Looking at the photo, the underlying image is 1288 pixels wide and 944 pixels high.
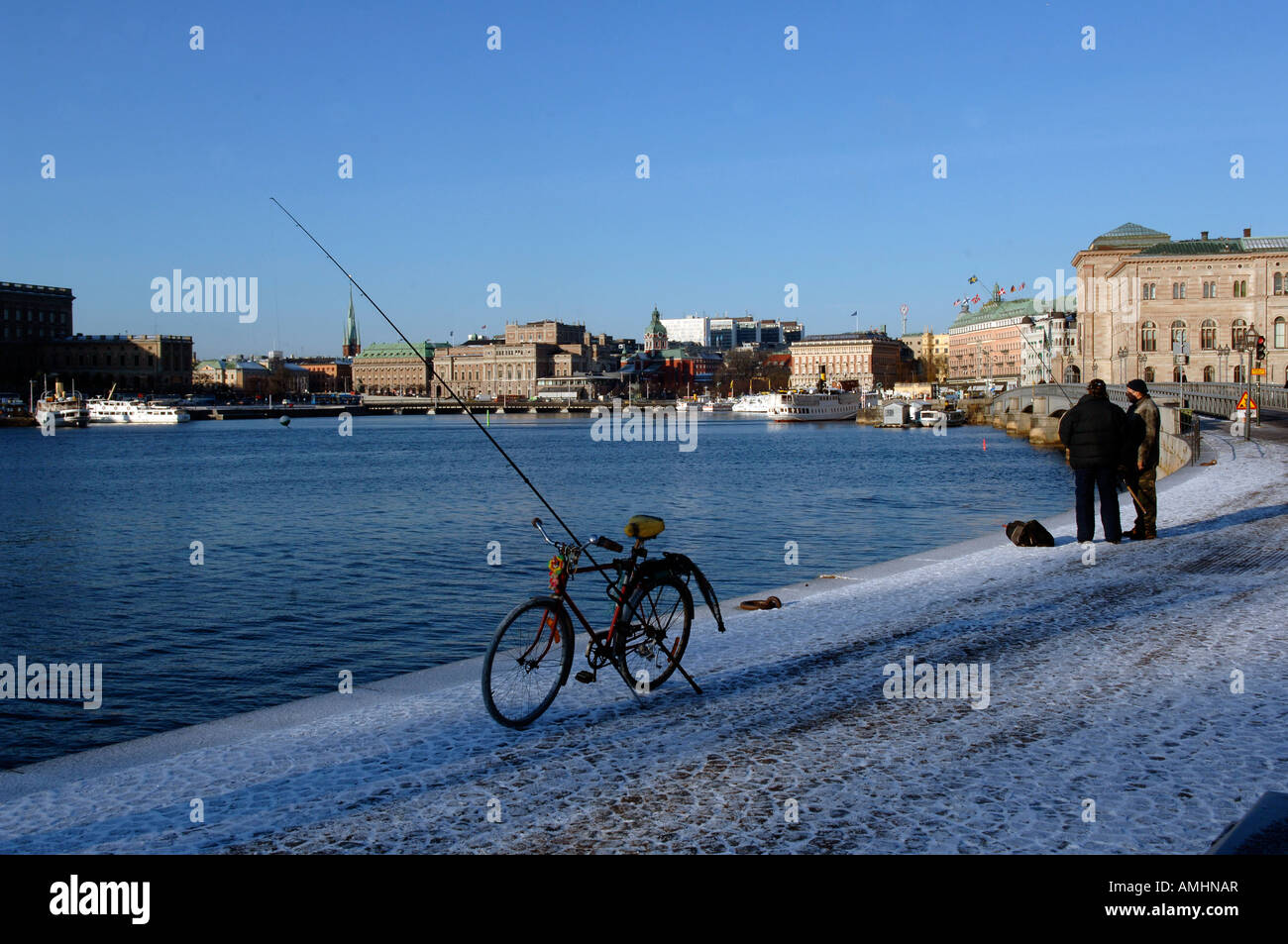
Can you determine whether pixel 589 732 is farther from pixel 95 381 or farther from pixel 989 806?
pixel 95 381

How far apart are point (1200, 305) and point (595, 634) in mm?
96858

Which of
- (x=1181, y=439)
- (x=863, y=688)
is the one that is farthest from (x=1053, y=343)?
(x=863, y=688)

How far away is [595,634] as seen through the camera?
774 cm

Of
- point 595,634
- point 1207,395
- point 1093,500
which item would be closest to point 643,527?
point 595,634

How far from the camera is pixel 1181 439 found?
2994cm

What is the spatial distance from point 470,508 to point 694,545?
45.5 feet

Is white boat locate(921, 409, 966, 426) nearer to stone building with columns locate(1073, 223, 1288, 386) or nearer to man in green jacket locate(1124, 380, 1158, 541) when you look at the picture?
stone building with columns locate(1073, 223, 1288, 386)

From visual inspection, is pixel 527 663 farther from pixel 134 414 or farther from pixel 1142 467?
pixel 134 414

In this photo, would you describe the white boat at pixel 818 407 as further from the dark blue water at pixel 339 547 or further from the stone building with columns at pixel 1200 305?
the dark blue water at pixel 339 547

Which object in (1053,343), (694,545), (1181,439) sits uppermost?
(1053,343)

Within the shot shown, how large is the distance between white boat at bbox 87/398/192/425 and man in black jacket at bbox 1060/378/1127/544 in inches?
6111

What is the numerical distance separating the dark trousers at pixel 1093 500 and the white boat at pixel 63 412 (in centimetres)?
14259
